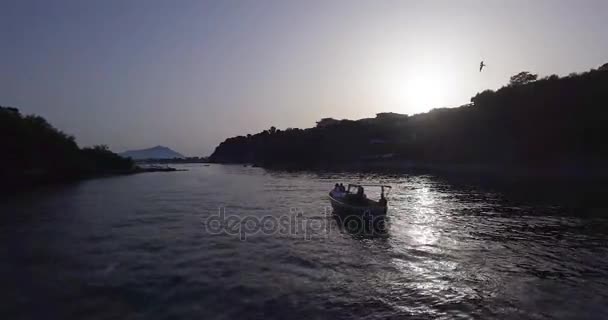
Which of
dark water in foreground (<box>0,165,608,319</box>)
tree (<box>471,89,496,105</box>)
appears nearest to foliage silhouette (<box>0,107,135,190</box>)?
dark water in foreground (<box>0,165,608,319</box>)

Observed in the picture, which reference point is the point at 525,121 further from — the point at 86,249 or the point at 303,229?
the point at 86,249

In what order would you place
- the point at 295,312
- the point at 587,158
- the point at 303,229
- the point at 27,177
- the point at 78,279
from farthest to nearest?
the point at 27,177 → the point at 587,158 → the point at 303,229 → the point at 78,279 → the point at 295,312

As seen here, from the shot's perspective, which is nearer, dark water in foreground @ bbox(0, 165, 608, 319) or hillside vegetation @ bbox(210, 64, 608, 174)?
dark water in foreground @ bbox(0, 165, 608, 319)

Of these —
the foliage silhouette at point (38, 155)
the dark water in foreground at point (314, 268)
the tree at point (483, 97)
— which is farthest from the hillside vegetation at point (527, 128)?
the foliage silhouette at point (38, 155)

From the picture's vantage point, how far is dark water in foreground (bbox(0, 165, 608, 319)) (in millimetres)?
14469

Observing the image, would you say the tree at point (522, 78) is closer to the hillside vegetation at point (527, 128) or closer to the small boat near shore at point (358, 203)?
the hillside vegetation at point (527, 128)

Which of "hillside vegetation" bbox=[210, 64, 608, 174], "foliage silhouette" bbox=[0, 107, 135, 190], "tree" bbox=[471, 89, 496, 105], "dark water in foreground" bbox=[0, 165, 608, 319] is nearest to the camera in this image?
"dark water in foreground" bbox=[0, 165, 608, 319]

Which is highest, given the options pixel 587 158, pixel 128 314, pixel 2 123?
pixel 2 123

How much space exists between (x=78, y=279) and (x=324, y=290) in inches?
507

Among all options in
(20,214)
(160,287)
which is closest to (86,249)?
(160,287)

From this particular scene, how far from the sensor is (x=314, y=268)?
19.3 meters

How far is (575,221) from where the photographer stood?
3155 cm

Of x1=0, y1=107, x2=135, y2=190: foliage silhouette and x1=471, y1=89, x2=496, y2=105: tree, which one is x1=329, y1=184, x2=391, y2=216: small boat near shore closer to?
x1=0, y1=107, x2=135, y2=190: foliage silhouette

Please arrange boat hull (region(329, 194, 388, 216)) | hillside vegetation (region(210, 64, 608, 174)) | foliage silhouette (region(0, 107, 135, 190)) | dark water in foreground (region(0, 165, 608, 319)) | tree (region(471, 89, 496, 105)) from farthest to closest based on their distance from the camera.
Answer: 1. tree (region(471, 89, 496, 105))
2. hillside vegetation (region(210, 64, 608, 174))
3. foliage silhouette (region(0, 107, 135, 190))
4. boat hull (region(329, 194, 388, 216))
5. dark water in foreground (region(0, 165, 608, 319))
